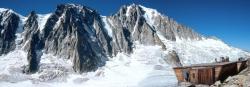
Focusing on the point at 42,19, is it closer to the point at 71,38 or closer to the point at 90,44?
the point at 71,38

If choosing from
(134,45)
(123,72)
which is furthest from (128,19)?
(123,72)

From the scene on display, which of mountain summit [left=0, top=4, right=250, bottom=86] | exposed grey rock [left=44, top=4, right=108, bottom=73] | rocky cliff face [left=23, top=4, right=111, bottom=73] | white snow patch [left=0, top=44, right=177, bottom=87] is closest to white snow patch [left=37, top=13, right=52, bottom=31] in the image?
mountain summit [left=0, top=4, right=250, bottom=86]

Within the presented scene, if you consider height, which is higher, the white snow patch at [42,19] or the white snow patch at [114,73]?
the white snow patch at [42,19]

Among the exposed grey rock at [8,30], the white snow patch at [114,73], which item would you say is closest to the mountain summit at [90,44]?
the exposed grey rock at [8,30]

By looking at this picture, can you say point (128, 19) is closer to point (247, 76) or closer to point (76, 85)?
point (76, 85)

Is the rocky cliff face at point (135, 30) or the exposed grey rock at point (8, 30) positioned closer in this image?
the exposed grey rock at point (8, 30)

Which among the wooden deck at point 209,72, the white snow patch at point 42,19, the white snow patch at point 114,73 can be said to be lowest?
the white snow patch at point 114,73

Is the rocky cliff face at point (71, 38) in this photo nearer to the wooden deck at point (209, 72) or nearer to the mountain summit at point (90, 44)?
the mountain summit at point (90, 44)
